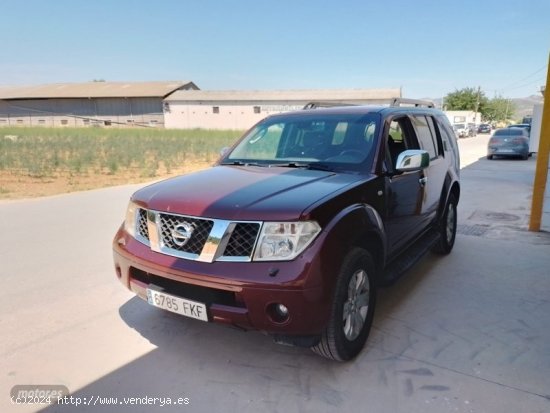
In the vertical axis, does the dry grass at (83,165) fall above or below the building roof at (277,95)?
below

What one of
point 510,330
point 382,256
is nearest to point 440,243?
point 510,330

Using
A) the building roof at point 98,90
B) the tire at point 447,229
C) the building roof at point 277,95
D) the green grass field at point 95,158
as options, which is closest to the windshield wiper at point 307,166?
the tire at point 447,229

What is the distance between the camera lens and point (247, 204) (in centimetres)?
262

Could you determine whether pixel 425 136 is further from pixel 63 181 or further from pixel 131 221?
pixel 63 181

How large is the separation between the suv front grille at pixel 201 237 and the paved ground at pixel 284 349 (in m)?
0.85

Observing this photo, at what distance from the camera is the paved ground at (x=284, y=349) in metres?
2.60

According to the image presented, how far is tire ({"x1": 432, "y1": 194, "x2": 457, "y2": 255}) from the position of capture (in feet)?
17.1

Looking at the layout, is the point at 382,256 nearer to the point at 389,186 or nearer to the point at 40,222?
the point at 389,186

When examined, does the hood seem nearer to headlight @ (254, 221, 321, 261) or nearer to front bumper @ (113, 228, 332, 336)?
headlight @ (254, 221, 321, 261)

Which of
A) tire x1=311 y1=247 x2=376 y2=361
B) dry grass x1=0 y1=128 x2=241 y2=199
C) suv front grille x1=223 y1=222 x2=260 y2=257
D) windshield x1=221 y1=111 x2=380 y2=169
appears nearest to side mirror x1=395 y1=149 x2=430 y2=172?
windshield x1=221 y1=111 x2=380 y2=169

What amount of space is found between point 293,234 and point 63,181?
11.8m

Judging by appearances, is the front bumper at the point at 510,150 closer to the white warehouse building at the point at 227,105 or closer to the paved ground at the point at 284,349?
the paved ground at the point at 284,349

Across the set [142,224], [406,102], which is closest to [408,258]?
[406,102]

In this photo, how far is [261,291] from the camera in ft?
7.93
